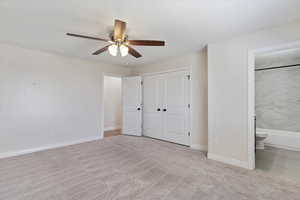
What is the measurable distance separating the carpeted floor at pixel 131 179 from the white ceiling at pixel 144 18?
92.4 inches

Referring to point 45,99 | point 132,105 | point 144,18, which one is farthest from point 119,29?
point 132,105

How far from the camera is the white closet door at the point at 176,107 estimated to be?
3913 mm

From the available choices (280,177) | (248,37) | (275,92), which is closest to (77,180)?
(280,177)

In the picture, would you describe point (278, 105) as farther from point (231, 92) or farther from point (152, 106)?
point (152, 106)

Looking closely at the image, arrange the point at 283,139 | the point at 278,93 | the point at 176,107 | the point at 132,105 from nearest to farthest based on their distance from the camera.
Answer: the point at 283,139
the point at 278,93
the point at 176,107
the point at 132,105

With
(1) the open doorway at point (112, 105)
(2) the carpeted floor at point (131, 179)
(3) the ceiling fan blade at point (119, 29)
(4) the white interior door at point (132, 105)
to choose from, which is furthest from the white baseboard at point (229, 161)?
(1) the open doorway at point (112, 105)

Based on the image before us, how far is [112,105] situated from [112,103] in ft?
0.28

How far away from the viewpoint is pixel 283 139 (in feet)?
12.3

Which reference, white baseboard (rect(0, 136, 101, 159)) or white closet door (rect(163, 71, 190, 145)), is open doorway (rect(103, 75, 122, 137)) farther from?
white closet door (rect(163, 71, 190, 145))

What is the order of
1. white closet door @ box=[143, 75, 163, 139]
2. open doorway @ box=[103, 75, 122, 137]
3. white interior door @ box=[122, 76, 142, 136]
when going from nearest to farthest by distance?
white closet door @ box=[143, 75, 163, 139] < white interior door @ box=[122, 76, 142, 136] < open doorway @ box=[103, 75, 122, 137]

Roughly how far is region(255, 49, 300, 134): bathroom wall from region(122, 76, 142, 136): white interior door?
3.59 meters

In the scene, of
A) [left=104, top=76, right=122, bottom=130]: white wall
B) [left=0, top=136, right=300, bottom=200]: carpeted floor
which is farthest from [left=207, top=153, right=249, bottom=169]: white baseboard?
[left=104, top=76, right=122, bottom=130]: white wall

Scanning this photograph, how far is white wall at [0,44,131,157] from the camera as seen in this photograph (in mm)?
3115

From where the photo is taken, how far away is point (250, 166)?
2.52 meters
